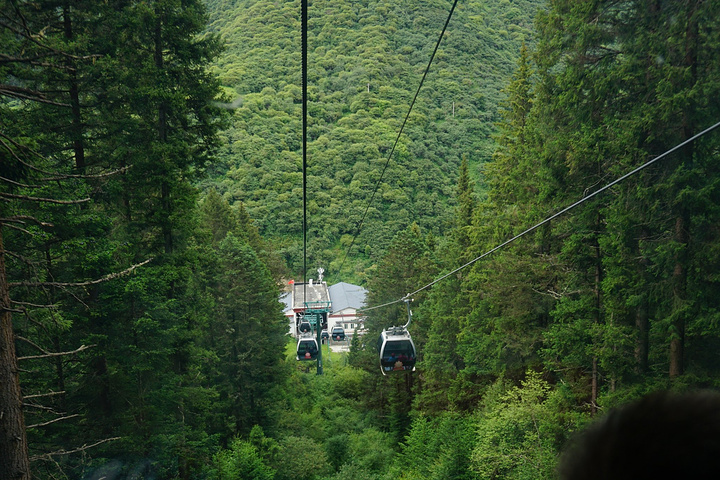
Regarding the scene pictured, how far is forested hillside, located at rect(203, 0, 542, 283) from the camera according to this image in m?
75.2

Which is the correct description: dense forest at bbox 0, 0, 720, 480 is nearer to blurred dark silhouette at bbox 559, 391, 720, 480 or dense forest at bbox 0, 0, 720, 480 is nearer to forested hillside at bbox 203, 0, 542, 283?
blurred dark silhouette at bbox 559, 391, 720, 480

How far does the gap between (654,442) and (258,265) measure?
24306 mm

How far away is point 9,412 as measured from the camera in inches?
188

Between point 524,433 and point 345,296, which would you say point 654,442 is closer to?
point 524,433

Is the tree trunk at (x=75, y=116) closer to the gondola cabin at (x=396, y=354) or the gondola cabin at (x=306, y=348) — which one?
the gondola cabin at (x=396, y=354)

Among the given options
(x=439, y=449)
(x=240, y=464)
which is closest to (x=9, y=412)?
(x=240, y=464)

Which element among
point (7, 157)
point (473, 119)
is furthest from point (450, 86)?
point (7, 157)

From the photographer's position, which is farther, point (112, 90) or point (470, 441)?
point (470, 441)

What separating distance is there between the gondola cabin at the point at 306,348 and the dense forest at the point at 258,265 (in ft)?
6.47

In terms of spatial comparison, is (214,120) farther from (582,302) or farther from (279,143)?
(279,143)

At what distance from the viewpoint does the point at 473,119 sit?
83125 mm

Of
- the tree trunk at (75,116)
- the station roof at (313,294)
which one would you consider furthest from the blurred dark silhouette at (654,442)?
the station roof at (313,294)

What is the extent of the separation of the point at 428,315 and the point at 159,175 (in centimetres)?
1954

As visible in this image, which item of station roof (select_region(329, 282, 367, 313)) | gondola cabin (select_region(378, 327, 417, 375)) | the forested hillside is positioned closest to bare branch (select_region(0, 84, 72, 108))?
gondola cabin (select_region(378, 327, 417, 375))
